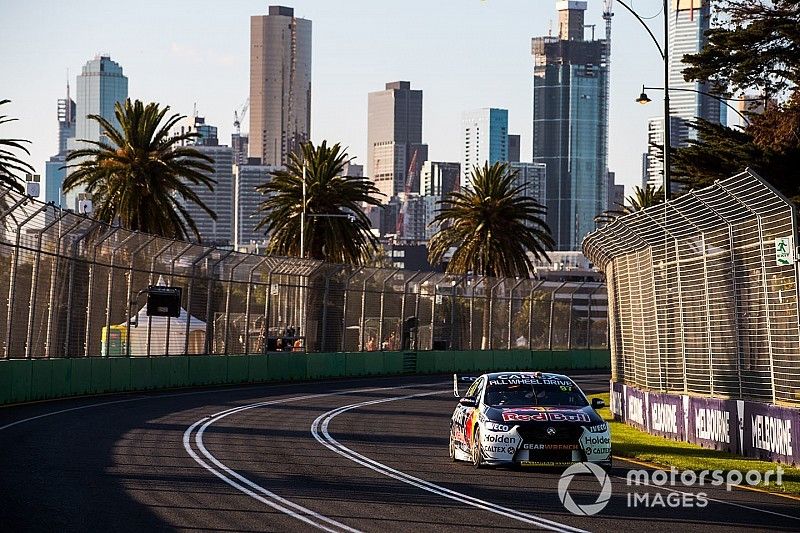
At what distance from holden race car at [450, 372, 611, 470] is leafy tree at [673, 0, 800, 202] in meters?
23.7

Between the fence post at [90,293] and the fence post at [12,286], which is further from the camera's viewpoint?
the fence post at [90,293]

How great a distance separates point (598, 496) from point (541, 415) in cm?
277

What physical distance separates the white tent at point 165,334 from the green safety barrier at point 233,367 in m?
0.40

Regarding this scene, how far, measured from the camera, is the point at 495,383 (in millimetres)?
20781

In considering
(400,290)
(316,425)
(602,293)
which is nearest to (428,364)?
(400,290)

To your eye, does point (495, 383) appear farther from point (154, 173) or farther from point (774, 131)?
point (154, 173)

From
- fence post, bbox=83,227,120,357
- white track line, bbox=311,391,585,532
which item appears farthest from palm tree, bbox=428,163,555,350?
white track line, bbox=311,391,585,532

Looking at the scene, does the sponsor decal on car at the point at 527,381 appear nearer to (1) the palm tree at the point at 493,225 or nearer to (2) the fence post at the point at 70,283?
(2) the fence post at the point at 70,283

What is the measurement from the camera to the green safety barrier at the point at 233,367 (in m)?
33.6

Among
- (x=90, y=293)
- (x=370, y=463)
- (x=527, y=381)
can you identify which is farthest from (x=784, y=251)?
(x=90, y=293)

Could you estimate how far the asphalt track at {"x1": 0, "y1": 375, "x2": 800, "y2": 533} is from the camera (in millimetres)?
14000

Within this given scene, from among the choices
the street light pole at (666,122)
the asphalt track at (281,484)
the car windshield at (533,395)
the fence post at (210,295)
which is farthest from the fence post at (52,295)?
the car windshield at (533,395)

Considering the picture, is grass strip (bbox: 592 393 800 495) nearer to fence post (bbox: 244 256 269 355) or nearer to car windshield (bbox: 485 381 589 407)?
car windshield (bbox: 485 381 589 407)

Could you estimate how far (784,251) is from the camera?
19.1 meters
